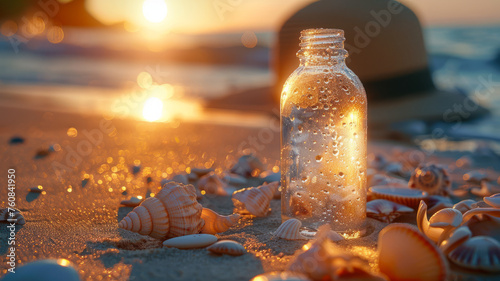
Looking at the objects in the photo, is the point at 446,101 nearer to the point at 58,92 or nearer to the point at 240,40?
the point at 58,92

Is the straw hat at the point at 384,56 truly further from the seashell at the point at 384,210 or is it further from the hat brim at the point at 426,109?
the seashell at the point at 384,210

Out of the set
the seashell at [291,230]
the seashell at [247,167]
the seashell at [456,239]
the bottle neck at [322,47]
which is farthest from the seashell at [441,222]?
the seashell at [247,167]

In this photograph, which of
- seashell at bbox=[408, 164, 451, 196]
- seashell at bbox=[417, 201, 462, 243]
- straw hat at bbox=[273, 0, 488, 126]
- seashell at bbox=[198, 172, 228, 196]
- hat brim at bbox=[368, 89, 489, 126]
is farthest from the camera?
hat brim at bbox=[368, 89, 489, 126]

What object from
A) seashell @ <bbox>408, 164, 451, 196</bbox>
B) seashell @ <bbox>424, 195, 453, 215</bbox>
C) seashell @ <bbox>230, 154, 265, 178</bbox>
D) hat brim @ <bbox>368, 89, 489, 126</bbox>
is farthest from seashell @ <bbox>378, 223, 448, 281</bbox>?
hat brim @ <bbox>368, 89, 489, 126</bbox>

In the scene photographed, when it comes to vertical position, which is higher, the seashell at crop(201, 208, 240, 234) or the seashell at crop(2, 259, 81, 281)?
the seashell at crop(201, 208, 240, 234)

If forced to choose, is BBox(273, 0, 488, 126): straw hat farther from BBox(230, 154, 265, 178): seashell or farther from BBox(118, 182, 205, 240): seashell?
BBox(118, 182, 205, 240): seashell

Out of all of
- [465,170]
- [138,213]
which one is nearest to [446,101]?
[465,170]

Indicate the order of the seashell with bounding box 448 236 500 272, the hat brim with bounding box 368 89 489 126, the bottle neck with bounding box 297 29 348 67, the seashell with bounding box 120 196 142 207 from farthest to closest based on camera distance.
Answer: the hat brim with bounding box 368 89 489 126
the seashell with bounding box 120 196 142 207
the bottle neck with bounding box 297 29 348 67
the seashell with bounding box 448 236 500 272
